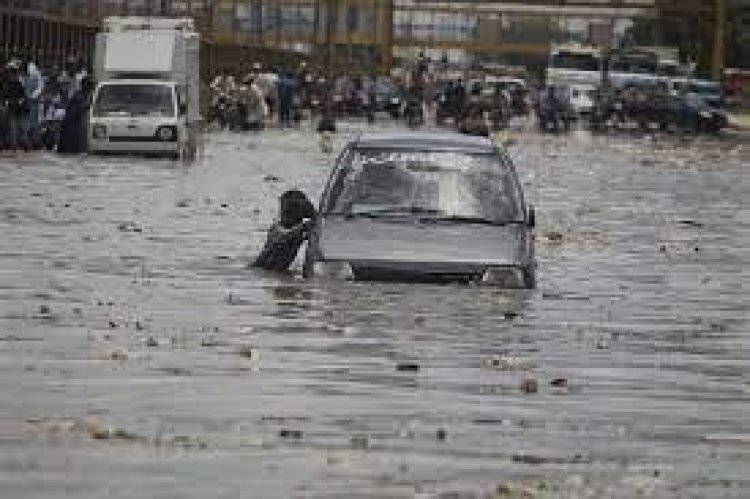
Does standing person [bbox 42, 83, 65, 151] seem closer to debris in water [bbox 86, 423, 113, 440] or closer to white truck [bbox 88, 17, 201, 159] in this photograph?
white truck [bbox 88, 17, 201, 159]

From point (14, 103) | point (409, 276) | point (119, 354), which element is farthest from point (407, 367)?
point (14, 103)

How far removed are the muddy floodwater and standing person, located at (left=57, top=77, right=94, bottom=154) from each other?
1807 centimetres

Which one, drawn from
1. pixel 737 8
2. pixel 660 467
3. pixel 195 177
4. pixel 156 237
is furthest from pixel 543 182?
pixel 737 8

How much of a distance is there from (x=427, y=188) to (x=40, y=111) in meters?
28.4

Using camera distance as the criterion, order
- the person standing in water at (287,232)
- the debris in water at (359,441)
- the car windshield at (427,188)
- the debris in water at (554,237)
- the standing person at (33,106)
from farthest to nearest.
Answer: the standing person at (33,106), the debris in water at (554,237), the person standing in water at (287,232), the car windshield at (427,188), the debris in water at (359,441)

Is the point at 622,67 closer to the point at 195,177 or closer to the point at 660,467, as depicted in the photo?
the point at 195,177

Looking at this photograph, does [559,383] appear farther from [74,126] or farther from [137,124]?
[74,126]

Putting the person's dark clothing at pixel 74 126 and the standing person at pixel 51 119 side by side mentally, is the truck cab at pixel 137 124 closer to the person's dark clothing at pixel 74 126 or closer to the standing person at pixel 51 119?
the person's dark clothing at pixel 74 126

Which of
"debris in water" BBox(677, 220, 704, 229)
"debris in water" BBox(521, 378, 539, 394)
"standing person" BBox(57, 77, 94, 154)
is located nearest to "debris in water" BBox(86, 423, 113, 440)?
"debris in water" BBox(521, 378, 539, 394)

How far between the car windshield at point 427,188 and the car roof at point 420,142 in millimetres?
86

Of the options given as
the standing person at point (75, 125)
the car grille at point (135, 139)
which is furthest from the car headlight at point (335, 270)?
the standing person at point (75, 125)

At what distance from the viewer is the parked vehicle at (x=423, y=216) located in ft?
61.0

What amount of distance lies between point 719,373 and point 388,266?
13.1 ft

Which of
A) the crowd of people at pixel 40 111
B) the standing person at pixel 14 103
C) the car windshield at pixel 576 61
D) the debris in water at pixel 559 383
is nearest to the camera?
A: the debris in water at pixel 559 383
